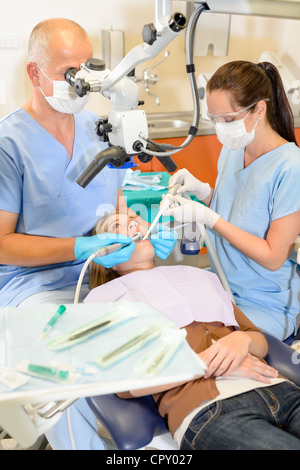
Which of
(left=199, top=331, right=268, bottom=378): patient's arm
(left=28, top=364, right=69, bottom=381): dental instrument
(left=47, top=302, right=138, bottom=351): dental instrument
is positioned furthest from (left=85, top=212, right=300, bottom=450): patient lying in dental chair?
(left=28, top=364, right=69, bottom=381): dental instrument

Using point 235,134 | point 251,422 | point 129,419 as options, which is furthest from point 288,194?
point 129,419

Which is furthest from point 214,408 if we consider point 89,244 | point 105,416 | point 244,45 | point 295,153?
point 244,45

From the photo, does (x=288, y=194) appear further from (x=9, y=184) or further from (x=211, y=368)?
(x=9, y=184)

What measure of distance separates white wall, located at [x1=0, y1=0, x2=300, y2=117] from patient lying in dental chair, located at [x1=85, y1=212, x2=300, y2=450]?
5.25 ft

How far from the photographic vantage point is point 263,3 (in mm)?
1087

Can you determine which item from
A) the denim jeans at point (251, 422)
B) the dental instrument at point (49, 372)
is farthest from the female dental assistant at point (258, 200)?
the dental instrument at point (49, 372)

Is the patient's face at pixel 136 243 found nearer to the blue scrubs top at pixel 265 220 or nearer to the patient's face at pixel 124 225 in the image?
the patient's face at pixel 124 225

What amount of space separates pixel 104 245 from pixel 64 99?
0.49 meters

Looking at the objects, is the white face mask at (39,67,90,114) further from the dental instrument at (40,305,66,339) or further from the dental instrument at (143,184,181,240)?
the dental instrument at (40,305,66,339)

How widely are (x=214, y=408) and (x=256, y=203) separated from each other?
0.76 m

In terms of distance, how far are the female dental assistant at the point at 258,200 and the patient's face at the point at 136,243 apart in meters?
0.13

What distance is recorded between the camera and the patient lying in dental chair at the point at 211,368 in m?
1.08

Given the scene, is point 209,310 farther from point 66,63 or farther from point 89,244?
→ point 66,63

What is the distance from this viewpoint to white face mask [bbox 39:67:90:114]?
1.52m
